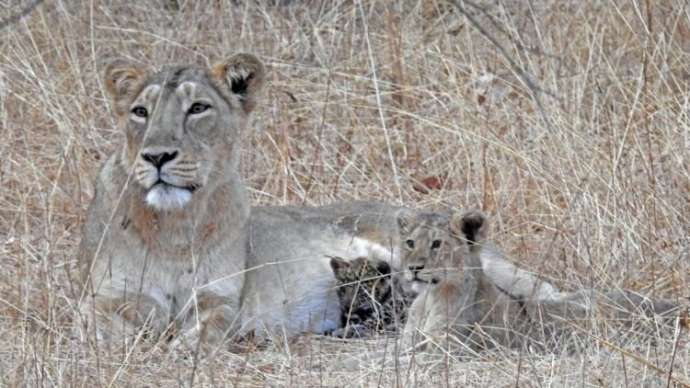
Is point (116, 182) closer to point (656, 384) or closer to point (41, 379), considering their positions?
point (41, 379)

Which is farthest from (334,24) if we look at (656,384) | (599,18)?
(656,384)

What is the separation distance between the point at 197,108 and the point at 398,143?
2.40 meters

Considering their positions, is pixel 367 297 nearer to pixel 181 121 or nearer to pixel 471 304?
pixel 471 304

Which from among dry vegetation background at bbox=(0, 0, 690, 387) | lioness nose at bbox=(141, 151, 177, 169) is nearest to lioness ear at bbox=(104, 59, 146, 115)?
lioness nose at bbox=(141, 151, 177, 169)

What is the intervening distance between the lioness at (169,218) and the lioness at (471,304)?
804 mm

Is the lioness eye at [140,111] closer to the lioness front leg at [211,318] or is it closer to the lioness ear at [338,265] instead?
the lioness front leg at [211,318]

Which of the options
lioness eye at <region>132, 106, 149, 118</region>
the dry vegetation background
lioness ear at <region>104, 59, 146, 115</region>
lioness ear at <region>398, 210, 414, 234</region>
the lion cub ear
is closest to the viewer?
the dry vegetation background

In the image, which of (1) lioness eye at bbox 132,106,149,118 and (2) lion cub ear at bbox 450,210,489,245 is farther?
(1) lioness eye at bbox 132,106,149,118

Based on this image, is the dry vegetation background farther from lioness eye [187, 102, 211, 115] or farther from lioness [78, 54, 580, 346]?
lioness eye [187, 102, 211, 115]

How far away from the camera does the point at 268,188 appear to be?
816cm

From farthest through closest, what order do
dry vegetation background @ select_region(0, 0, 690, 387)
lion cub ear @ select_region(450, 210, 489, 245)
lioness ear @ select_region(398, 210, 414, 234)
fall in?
lioness ear @ select_region(398, 210, 414, 234), lion cub ear @ select_region(450, 210, 489, 245), dry vegetation background @ select_region(0, 0, 690, 387)

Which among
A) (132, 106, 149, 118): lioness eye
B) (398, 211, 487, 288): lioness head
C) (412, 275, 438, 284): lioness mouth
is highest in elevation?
(132, 106, 149, 118): lioness eye

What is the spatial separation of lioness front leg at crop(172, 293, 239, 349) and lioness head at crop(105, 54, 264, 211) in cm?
41

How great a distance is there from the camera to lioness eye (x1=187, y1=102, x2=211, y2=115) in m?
6.27
